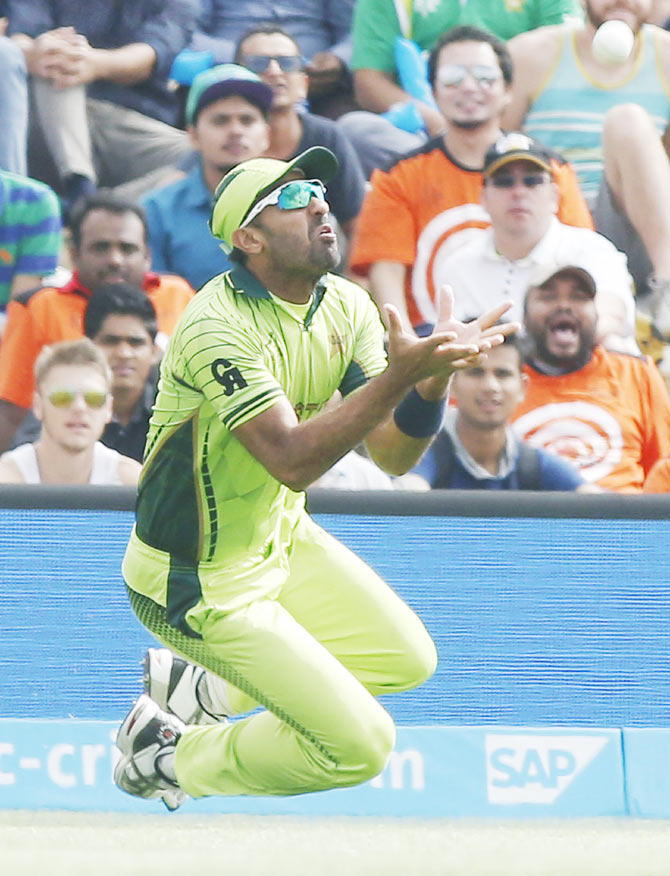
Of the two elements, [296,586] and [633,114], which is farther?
[633,114]

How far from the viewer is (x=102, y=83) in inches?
251

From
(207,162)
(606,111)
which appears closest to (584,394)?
(606,111)

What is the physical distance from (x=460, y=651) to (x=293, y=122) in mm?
2571

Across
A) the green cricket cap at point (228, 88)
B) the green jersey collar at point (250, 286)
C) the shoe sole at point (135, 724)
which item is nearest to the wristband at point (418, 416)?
the green jersey collar at point (250, 286)

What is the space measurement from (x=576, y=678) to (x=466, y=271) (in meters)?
1.85

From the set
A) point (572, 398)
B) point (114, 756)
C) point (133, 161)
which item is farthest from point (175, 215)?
point (114, 756)

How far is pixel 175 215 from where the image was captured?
5.95 meters

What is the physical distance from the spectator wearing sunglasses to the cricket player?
75.0 inches

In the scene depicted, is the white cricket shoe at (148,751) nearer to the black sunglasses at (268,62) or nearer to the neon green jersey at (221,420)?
the neon green jersey at (221,420)

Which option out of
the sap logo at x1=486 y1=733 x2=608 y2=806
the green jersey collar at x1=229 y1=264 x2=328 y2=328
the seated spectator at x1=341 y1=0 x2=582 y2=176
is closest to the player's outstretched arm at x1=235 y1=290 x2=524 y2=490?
the green jersey collar at x1=229 y1=264 x2=328 y2=328

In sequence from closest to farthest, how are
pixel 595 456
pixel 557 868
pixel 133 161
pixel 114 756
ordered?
pixel 557 868 → pixel 114 756 → pixel 595 456 → pixel 133 161

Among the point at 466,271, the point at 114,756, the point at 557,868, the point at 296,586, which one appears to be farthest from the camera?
the point at 466,271

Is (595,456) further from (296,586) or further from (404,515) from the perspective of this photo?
(296,586)

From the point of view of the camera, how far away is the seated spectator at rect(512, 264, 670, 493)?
543 cm
